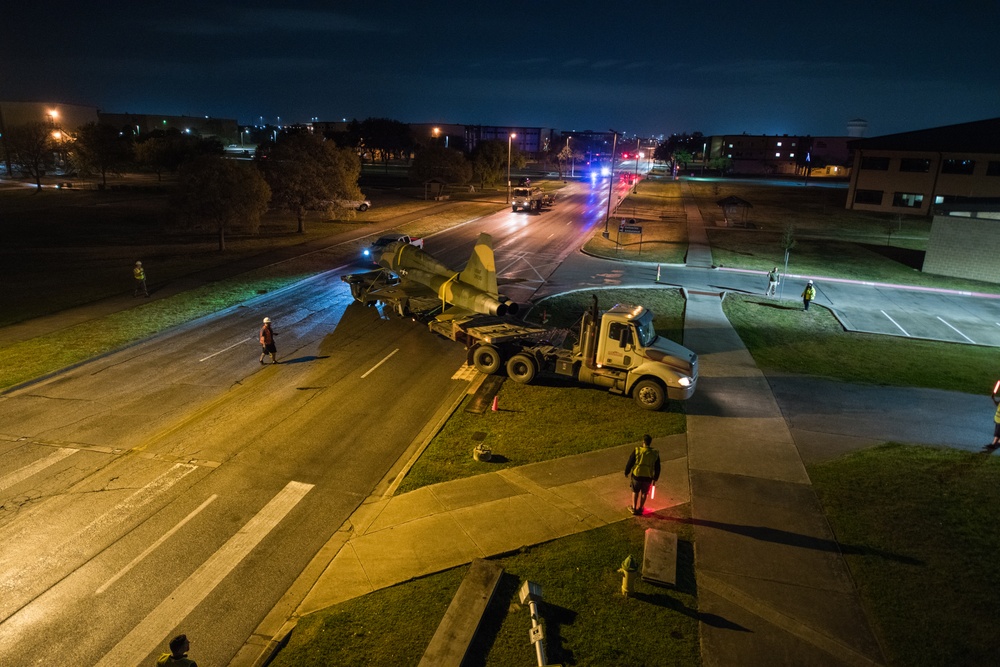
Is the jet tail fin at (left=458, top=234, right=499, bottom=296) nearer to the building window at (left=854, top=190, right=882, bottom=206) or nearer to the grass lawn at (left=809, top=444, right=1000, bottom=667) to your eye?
the grass lawn at (left=809, top=444, right=1000, bottom=667)

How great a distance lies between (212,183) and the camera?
117ft

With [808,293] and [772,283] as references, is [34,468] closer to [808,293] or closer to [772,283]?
[808,293]

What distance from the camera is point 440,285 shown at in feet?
72.8

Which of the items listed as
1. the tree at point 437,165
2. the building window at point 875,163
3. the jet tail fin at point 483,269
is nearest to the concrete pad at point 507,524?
the jet tail fin at point 483,269

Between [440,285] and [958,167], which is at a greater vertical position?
[958,167]

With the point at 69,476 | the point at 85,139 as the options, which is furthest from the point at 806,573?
the point at 85,139

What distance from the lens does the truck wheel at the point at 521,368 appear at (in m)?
17.9

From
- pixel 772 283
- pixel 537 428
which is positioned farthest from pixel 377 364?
pixel 772 283

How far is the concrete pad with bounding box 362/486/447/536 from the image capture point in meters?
11.3

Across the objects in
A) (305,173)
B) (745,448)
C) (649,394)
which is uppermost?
(305,173)

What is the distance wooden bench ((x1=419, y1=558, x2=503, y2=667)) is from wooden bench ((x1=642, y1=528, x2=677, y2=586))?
99.8 inches

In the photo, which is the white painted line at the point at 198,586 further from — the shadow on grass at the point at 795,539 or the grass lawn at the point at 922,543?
the grass lawn at the point at 922,543

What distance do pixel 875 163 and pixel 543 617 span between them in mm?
78003

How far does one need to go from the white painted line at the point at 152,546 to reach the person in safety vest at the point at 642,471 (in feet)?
29.0
